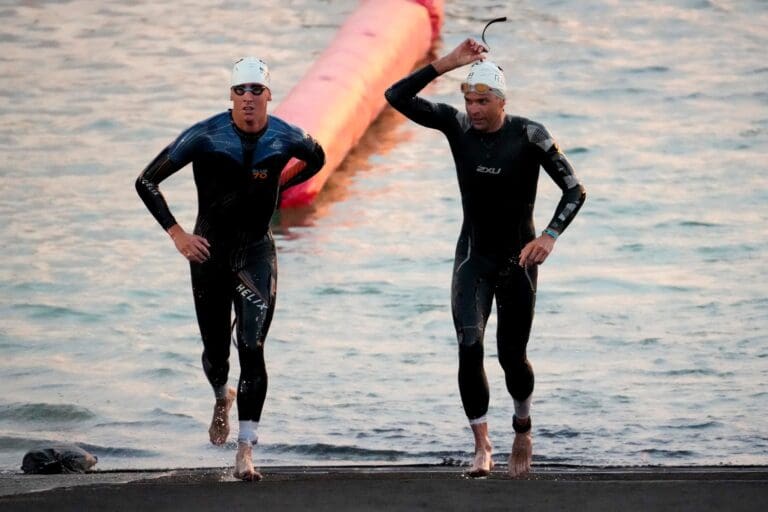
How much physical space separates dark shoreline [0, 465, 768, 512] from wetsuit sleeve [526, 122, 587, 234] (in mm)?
1506

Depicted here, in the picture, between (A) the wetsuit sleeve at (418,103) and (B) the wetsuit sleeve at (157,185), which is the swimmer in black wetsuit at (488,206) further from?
(B) the wetsuit sleeve at (157,185)

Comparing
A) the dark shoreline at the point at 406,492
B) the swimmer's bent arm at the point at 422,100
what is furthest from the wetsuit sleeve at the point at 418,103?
the dark shoreline at the point at 406,492

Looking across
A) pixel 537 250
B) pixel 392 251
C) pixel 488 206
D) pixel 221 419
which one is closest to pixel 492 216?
pixel 488 206

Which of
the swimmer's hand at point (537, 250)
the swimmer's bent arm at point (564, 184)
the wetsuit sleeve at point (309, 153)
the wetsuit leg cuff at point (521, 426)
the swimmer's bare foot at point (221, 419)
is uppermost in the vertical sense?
the wetsuit sleeve at point (309, 153)

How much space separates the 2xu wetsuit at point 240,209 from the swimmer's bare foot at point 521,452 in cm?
149

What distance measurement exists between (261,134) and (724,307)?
683 cm

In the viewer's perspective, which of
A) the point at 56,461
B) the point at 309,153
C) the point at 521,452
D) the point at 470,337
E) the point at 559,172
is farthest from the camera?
the point at 56,461

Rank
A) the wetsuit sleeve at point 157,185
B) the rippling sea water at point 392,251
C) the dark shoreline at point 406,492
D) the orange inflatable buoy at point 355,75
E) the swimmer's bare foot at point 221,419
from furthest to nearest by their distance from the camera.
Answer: the orange inflatable buoy at point 355,75 → the rippling sea water at point 392,251 → the swimmer's bare foot at point 221,419 → the wetsuit sleeve at point 157,185 → the dark shoreline at point 406,492

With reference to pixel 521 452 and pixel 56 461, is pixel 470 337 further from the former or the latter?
pixel 56 461

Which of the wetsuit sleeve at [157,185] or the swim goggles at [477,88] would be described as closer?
the swim goggles at [477,88]

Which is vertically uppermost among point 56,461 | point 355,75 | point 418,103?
point 355,75

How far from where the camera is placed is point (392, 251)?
58.5 ft

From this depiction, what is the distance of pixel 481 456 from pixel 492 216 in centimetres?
136

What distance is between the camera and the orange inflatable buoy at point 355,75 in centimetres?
1942
